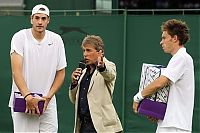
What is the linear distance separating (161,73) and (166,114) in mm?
385

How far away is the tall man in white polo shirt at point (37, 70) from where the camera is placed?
6.25 meters

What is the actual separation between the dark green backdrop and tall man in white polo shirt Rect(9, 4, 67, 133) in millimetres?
3865

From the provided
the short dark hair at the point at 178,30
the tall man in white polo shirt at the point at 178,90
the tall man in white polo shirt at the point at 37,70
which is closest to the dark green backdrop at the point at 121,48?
the tall man in white polo shirt at the point at 37,70

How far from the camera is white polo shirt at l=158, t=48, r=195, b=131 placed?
18.4ft

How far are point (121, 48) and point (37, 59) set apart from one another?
4.19 metres

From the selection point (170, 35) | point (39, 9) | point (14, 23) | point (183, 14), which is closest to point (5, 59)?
point (14, 23)

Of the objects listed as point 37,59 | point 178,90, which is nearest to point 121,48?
point 37,59

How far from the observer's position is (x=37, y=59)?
6.30 m

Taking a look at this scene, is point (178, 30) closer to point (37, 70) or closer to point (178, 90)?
point (178, 90)

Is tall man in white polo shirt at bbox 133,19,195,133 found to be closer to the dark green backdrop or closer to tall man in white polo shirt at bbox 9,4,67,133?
tall man in white polo shirt at bbox 9,4,67,133

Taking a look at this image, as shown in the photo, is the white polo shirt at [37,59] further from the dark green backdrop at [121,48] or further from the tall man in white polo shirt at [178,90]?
the dark green backdrop at [121,48]

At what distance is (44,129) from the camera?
252 inches

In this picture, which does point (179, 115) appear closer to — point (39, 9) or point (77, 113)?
point (77, 113)

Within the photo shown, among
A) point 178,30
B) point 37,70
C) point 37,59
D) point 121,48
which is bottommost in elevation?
point 121,48
